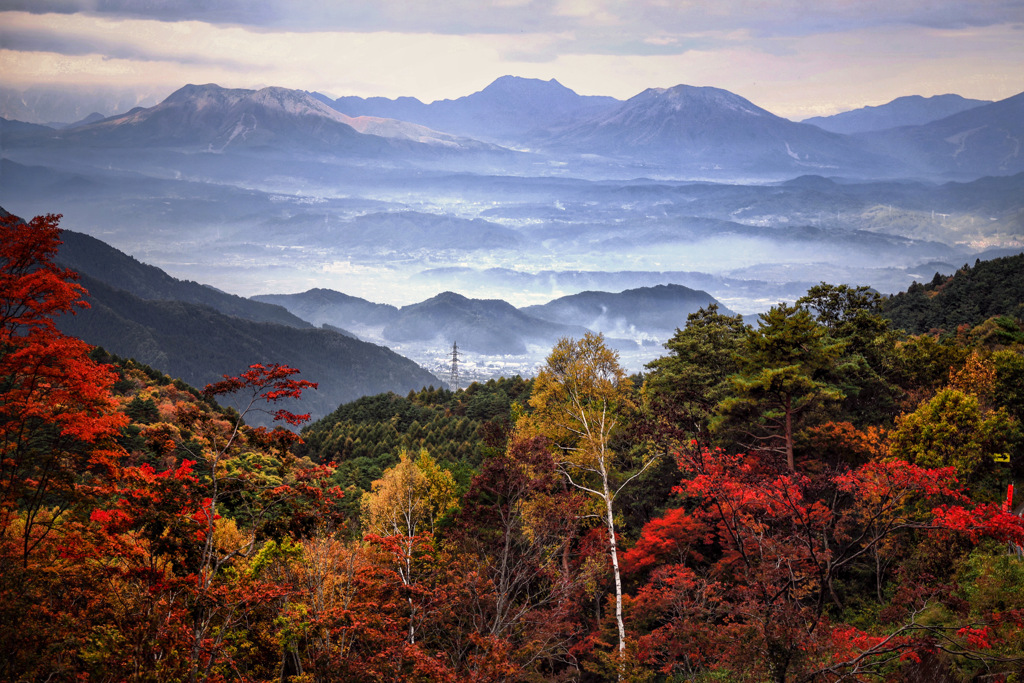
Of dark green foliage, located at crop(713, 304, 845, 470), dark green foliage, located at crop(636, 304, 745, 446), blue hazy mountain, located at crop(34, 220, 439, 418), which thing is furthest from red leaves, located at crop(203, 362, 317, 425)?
blue hazy mountain, located at crop(34, 220, 439, 418)

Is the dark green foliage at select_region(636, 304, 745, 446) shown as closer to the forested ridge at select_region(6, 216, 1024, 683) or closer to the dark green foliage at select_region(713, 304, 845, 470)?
the forested ridge at select_region(6, 216, 1024, 683)

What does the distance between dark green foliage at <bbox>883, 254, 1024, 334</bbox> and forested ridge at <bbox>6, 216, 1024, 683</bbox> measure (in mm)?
25213

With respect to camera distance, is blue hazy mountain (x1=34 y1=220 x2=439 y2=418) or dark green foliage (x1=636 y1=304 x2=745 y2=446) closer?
dark green foliage (x1=636 y1=304 x2=745 y2=446)

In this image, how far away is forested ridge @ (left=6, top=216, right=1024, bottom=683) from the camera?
1223 centimetres

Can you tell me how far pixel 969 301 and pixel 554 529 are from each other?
2307 inches

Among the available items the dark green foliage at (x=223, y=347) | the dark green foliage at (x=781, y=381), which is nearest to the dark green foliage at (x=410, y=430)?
the dark green foliage at (x=781, y=381)

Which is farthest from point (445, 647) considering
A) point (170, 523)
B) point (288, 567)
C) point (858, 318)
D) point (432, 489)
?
point (858, 318)

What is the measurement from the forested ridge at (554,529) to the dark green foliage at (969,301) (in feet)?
82.7

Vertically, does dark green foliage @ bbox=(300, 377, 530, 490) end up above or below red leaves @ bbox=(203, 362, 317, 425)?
below

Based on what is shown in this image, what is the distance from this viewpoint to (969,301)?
6188cm

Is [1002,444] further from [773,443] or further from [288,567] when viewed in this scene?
[288,567]

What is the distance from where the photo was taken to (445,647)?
20281 millimetres

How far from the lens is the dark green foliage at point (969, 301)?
57972mm

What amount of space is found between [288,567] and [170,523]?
28.8 feet
